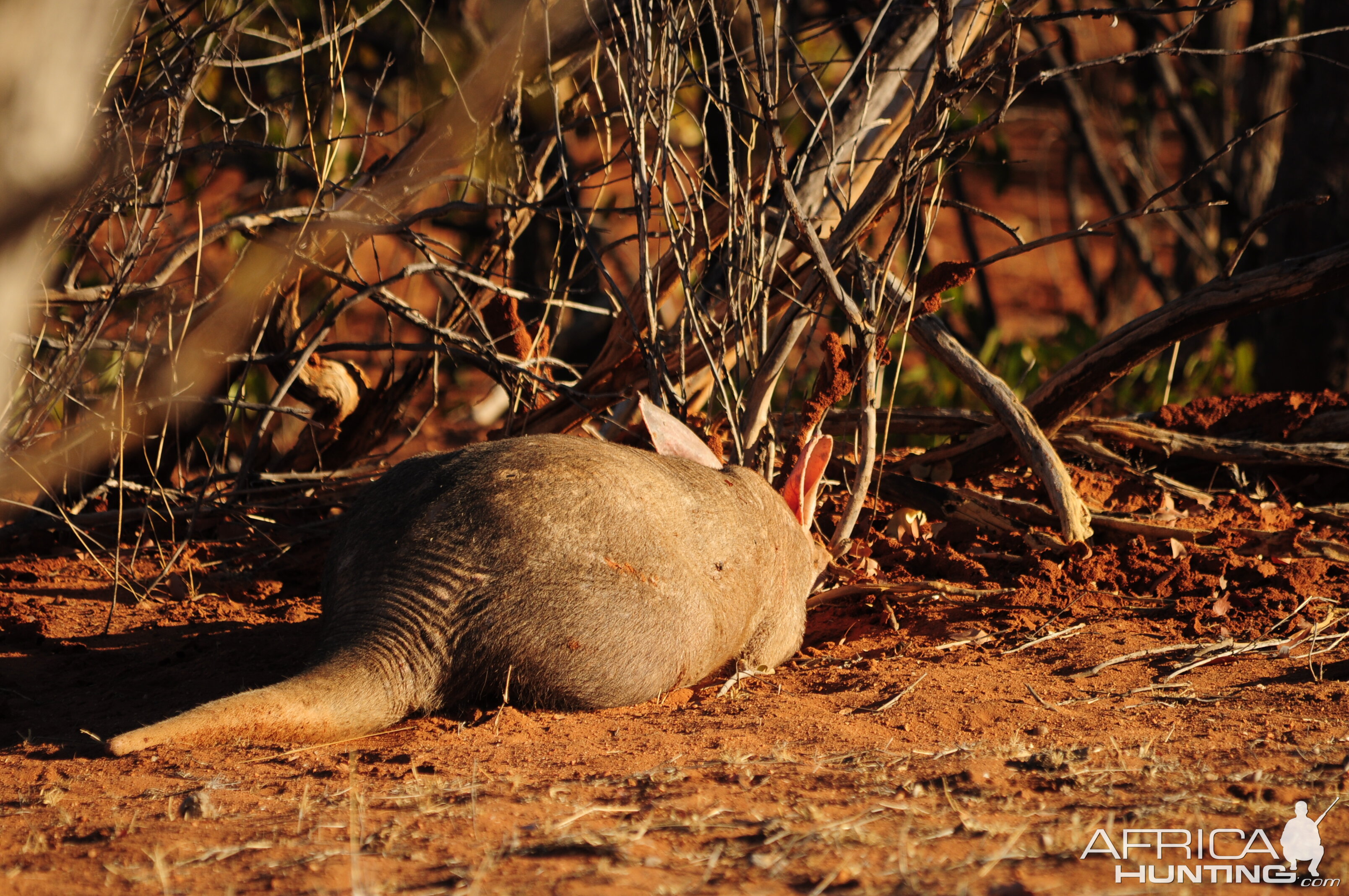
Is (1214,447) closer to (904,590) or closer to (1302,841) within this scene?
(904,590)

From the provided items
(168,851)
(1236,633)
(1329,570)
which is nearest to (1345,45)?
(1329,570)

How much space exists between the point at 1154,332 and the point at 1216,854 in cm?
290

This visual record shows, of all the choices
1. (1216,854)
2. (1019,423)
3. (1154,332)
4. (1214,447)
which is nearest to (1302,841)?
(1216,854)

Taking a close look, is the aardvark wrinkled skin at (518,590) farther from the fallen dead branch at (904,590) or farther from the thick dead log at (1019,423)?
the thick dead log at (1019,423)

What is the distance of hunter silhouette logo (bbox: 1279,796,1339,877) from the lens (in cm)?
185

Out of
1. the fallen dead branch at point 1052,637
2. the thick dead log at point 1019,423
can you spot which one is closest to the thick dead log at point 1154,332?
the thick dead log at point 1019,423

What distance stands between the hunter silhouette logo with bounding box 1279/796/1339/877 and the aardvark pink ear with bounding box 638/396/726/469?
1885 millimetres

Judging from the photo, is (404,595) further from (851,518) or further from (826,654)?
(851,518)

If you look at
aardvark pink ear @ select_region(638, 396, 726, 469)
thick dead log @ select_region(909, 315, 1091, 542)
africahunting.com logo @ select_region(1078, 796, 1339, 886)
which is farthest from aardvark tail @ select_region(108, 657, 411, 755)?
thick dead log @ select_region(909, 315, 1091, 542)

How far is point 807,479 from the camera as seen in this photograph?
372 cm

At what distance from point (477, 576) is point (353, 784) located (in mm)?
649

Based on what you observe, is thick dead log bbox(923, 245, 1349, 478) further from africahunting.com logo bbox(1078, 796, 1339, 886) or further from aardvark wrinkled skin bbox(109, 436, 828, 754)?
africahunting.com logo bbox(1078, 796, 1339, 886)

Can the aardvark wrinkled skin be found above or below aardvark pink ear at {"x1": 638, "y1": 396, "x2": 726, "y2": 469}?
below

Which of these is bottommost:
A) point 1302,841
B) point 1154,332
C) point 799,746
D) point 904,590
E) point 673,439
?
point 799,746
